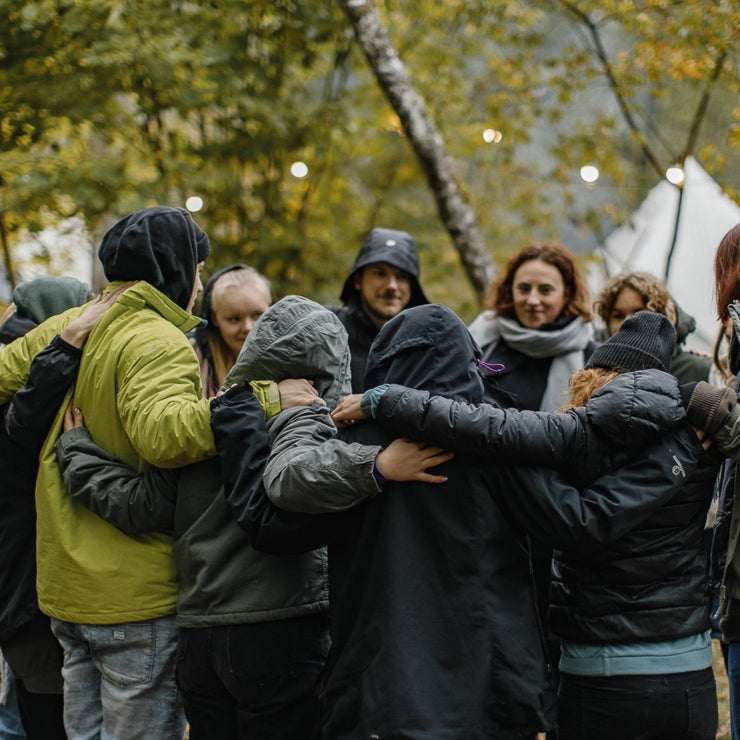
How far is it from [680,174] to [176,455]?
6.10 m

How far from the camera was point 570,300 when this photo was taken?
4.35 m

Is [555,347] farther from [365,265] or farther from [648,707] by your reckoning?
[648,707]

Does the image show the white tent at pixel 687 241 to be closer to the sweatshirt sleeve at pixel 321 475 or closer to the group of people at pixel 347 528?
the group of people at pixel 347 528

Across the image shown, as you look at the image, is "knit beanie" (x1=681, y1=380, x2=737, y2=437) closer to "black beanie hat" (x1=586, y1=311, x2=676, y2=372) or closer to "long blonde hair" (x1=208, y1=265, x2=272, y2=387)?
"black beanie hat" (x1=586, y1=311, x2=676, y2=372)

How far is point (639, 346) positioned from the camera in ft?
7.97

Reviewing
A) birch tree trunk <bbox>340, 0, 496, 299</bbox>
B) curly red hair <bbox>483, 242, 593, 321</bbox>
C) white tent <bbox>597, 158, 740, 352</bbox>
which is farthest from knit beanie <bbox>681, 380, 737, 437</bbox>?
white tent <bbox>597, 158, 740, 352</bbox>

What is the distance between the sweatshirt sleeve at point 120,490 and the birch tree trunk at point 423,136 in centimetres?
475

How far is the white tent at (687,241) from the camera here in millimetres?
9242

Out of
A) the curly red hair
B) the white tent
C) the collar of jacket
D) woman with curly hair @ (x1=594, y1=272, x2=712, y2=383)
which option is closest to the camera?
the collar of jacket

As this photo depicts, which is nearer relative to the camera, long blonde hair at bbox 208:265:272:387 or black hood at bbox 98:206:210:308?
black hood at bbox 98:206:210:308

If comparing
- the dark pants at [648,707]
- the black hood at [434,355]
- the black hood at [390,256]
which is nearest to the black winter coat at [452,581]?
the black hood at [434,355]

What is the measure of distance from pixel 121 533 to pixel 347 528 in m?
0.80

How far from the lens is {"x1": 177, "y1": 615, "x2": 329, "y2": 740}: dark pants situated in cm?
246

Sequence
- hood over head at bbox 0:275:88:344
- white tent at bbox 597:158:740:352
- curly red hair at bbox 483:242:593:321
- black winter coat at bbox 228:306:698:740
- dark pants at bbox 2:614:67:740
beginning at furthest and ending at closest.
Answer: white tent at bbox 597:158:740:352 → curly red hair at bbox 483:242:593:321 → hood over head at bbox 0:275:88:344 → dark pants at bbox 2:614:67:740 → black winter coat at bbox 228:306:698:740
